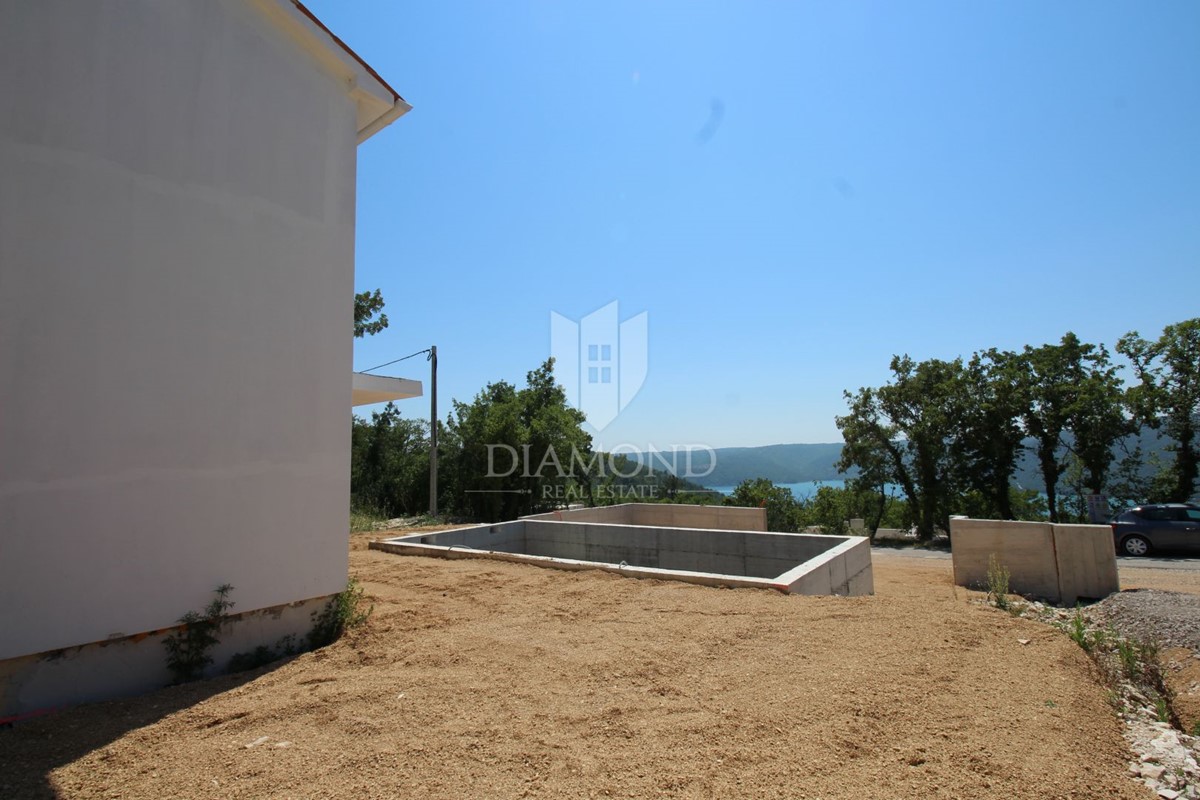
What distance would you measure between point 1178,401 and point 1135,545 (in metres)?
7.15

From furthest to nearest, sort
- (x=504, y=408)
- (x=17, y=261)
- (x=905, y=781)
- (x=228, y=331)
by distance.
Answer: (x=504, y=408) < (x=228, y=331) < (x=17, y=261) < (x=905, y=781)

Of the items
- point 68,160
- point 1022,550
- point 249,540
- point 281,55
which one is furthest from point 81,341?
point 1022,550

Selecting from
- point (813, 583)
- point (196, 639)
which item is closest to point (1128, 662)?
point (813, 583)

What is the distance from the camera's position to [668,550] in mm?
10508

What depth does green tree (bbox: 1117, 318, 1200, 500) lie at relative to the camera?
17219mm

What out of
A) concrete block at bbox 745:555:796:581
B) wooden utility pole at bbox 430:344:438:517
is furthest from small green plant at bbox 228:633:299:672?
wooden utility pole at bbox 430:344:438:517

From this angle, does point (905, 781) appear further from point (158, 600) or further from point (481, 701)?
point (158, 600)

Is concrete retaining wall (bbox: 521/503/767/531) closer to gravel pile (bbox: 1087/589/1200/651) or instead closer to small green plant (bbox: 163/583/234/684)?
gravel pile (bbox: 1087/589/1200/651)

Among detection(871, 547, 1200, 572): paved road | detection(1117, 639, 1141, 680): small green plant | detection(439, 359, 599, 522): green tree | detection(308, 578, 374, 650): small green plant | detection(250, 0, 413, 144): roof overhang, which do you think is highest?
detection(250, 0, 413, 144): roof overhang

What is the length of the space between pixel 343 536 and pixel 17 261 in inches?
113

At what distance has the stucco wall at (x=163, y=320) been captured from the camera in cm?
352

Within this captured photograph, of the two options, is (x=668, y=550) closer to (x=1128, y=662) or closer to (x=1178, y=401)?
(x=1128, y=662)

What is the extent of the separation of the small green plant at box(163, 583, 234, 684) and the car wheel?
57.5ft

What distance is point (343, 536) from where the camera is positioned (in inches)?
201
